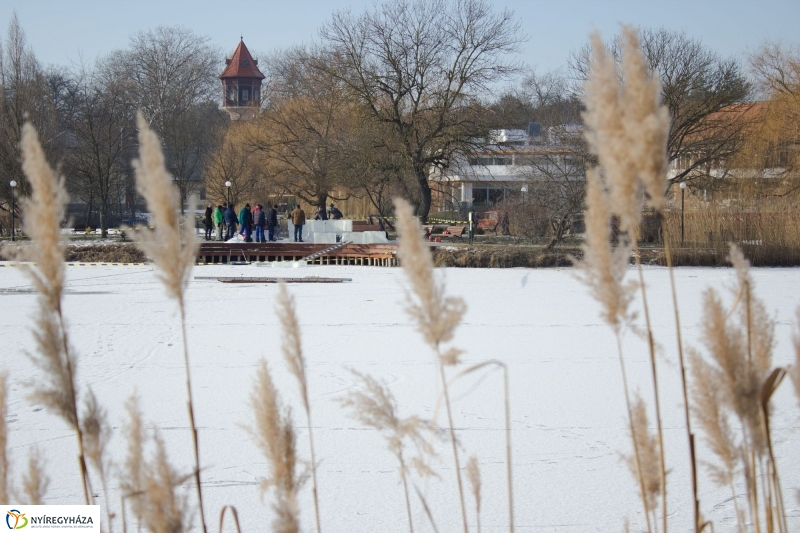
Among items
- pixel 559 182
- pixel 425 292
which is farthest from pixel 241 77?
pixel 425 292

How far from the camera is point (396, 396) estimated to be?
6867mm

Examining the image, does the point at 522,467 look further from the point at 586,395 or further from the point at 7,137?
the point at 7,137

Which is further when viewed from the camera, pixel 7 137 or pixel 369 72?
pixel 7 137

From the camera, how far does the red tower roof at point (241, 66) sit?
9181 cm

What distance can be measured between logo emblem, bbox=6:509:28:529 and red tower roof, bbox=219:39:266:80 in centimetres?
9280

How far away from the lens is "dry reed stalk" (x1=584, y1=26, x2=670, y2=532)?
1941 mm

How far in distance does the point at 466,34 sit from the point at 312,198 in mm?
12201

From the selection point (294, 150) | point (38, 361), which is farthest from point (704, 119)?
point (38, 361)

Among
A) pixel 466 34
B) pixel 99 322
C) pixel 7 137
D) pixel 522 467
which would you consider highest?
pixel 466 34

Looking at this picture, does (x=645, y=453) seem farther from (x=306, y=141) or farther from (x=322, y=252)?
(x=306, y=141)

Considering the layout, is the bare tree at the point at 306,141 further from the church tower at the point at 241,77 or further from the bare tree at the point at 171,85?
the church tower at the point at 241,77

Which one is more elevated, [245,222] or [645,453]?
[245,222]

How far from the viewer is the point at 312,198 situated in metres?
39.5

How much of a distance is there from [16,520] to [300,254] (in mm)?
22146
